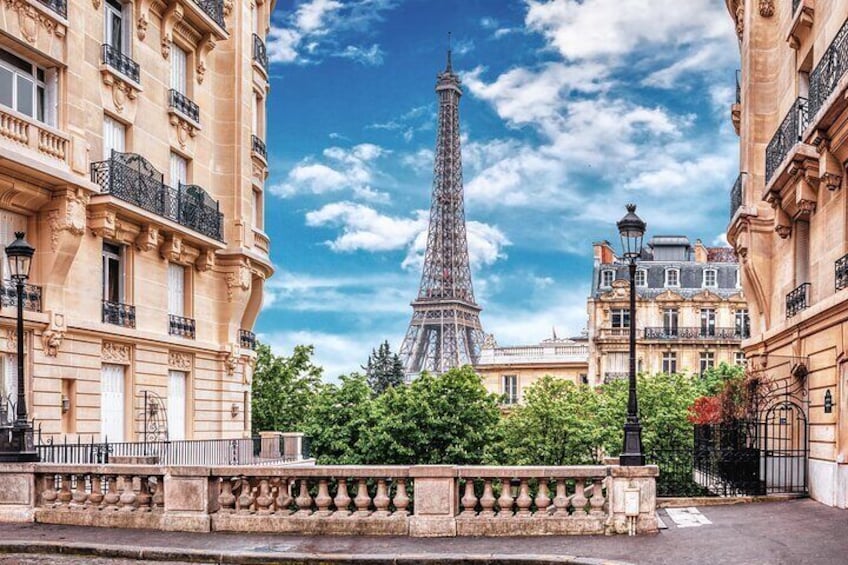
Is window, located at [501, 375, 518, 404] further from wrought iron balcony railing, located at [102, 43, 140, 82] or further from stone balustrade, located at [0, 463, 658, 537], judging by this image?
stone balustrade, located at [0, 463, 658, 537]

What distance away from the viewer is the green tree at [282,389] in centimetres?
5747

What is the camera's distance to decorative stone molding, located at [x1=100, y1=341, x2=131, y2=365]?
A: 2811 cm

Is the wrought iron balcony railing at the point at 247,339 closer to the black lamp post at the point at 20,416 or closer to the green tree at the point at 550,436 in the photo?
the green tree at the point at 550,436

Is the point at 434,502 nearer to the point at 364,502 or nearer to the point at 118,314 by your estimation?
the point at 364,502

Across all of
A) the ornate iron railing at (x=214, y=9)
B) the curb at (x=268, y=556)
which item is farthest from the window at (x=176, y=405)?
the curb at (x=268, y=556)

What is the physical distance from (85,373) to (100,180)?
5.13 m

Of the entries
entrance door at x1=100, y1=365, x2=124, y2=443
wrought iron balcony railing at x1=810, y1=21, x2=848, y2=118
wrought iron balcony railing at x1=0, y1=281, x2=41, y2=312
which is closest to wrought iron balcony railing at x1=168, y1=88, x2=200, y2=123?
entrance door at x1=100, y1=365, x2=124, y2=443

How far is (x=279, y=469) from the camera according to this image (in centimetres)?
1725

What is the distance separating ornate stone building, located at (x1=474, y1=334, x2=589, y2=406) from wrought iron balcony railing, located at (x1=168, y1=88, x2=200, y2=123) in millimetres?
50720

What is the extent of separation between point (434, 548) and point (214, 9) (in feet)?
79.5

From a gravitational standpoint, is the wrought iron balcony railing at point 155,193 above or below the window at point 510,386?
above

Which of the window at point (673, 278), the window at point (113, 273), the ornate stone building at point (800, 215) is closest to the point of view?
the ornate stone building at point (800, 215)

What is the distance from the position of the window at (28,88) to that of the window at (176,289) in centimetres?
779

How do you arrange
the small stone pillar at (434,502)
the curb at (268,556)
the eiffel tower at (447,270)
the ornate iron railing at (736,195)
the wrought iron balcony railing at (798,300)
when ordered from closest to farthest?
the curb at (268,556)
the small stone pillar at (434,502)
the wrought iron balcony railing at (798,300)
the ornate iron railing at (736,195)
the eiffel tower at (447,270)
